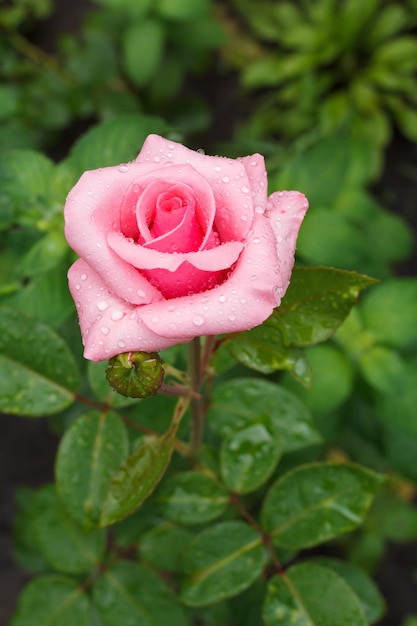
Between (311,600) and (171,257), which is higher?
(171,257)

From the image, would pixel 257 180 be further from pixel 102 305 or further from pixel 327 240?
pixel 327 240

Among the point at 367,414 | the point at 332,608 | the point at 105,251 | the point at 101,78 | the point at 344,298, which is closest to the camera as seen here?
the point at 105,251

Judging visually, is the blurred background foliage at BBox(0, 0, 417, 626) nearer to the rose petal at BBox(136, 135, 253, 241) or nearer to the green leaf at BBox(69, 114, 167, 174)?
the green leaf at BBox(69, 114, 167, 174)

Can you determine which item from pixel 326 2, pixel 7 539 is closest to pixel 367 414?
pixel 7 539

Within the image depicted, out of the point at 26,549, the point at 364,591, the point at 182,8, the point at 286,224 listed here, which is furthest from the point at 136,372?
the point at 182,8

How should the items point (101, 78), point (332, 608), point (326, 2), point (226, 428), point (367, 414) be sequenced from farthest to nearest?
1. point (326, 2)
2. point (101, 78)
3. point (367, 414)
4. point (226, 428)
5. point (332, 608)

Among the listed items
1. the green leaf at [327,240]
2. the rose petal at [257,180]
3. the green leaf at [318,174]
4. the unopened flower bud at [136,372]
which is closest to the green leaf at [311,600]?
the unopened flower bud at [136,372]

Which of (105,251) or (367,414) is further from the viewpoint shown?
(367,414)

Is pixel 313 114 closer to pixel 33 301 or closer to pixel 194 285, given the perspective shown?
pixel 33 301
